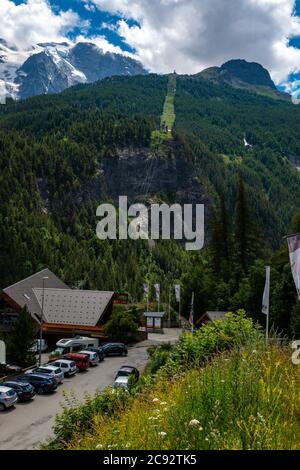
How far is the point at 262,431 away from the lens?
17.0 feet

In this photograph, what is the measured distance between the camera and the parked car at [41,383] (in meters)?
29.0

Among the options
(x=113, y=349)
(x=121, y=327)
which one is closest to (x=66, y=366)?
(x=113, y=349)

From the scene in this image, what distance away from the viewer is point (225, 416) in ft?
22.0

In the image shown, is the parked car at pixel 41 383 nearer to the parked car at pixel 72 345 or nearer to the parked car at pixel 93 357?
the parked car at pixel 93 357

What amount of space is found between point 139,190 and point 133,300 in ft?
250

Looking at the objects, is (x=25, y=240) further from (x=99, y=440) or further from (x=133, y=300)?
(x=99, y=440)

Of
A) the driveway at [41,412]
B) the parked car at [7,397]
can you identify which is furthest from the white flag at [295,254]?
the parked car at [7,397]

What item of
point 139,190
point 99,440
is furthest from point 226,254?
point 139,190

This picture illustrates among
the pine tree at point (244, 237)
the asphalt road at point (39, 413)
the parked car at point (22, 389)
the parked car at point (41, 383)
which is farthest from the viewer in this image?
the pine tree at point (244, 237)

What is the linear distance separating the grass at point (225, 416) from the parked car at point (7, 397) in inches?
710

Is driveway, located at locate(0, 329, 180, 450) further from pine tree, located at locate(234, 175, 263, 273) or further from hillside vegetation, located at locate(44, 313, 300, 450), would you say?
pine tree, located at locate(234, 175, 263, 273)

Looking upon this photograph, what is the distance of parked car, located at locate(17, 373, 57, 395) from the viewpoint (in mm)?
28953

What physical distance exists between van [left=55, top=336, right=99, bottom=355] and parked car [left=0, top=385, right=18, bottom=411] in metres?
18.0

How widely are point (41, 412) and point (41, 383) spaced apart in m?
4.50
